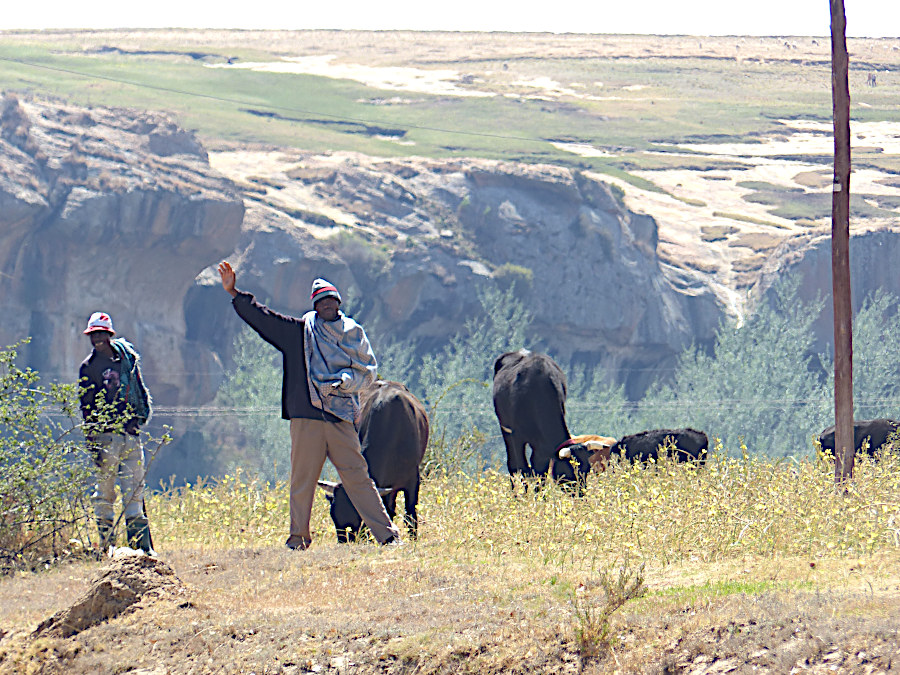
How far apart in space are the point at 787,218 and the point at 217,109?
126 ft

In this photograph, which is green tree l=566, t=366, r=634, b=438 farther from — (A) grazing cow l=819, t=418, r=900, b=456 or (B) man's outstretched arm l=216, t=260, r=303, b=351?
Answer: (B) man's outstretched arm l=216, t=260, r=303, b=351

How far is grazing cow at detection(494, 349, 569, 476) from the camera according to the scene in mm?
15234

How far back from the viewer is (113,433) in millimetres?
10281

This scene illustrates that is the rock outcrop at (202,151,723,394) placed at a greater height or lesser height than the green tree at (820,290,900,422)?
greater

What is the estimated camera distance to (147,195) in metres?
43.3

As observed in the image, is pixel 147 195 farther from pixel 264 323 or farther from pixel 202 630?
pixel 202 630

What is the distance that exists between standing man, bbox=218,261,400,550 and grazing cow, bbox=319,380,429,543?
2.31ft

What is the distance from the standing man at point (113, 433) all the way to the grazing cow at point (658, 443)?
7455mm

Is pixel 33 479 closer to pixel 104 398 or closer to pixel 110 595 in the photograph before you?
pixel 104 398

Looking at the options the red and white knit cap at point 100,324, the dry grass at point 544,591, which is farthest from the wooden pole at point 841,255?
the red and white knit cap at point 100,324

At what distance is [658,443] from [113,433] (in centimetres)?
855

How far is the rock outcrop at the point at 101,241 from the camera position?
42.7 m

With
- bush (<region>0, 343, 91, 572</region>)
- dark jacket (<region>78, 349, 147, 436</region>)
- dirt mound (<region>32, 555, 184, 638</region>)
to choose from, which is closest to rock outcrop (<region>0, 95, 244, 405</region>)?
bush (<region>0, 343, 91, 572</region>)

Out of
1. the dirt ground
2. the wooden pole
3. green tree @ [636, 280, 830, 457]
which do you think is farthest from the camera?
green tree @ [636, 280, 830, 457]
